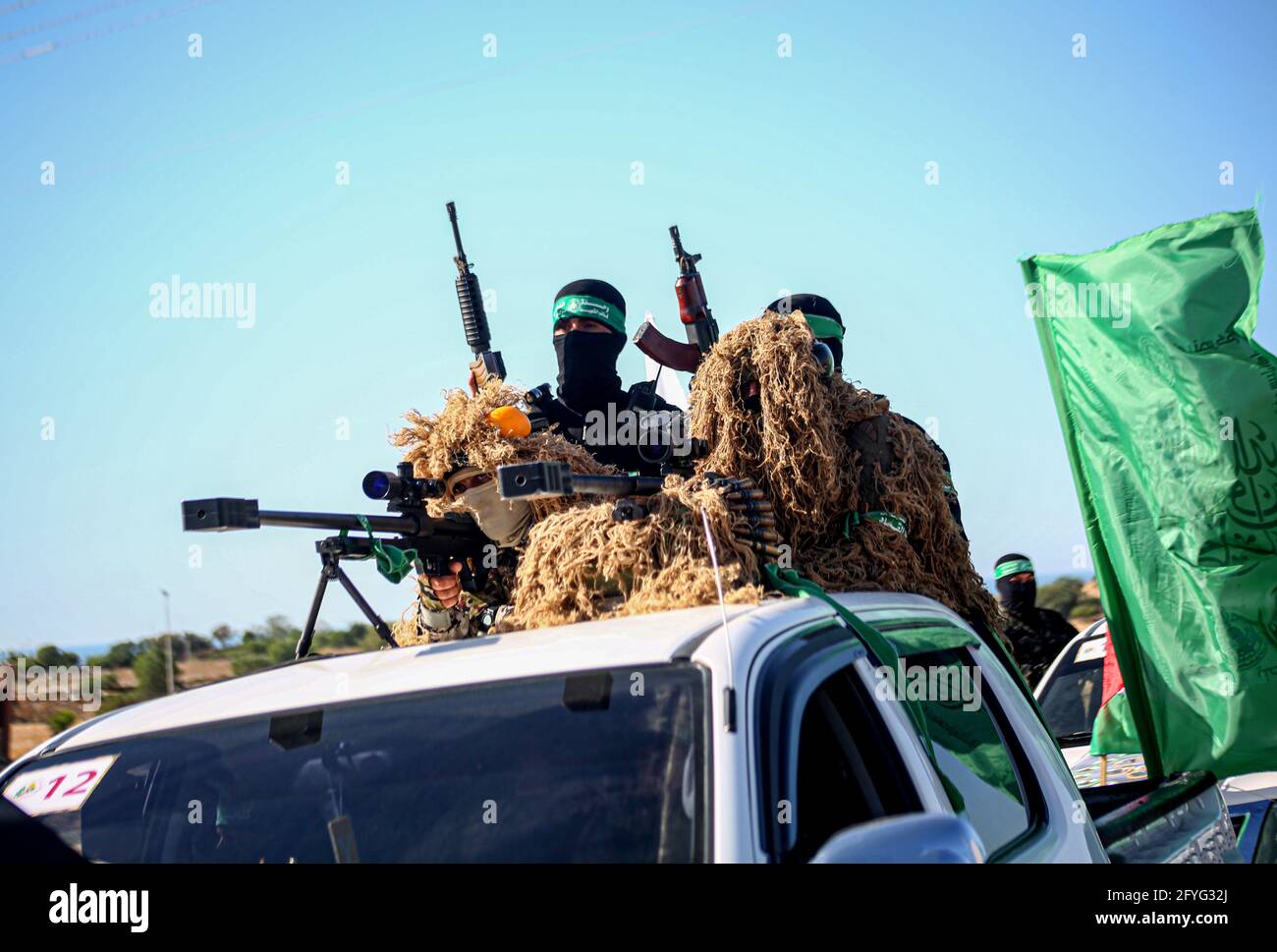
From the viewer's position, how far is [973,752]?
133 inches

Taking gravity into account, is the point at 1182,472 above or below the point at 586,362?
below

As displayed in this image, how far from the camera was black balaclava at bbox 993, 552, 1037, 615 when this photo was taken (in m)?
9.04

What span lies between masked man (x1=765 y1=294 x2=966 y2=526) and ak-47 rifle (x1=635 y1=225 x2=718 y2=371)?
41 cm

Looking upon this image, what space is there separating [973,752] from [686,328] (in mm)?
3733

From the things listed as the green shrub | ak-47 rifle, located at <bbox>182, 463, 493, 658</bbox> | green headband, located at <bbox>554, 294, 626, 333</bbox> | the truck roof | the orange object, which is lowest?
the green shrub

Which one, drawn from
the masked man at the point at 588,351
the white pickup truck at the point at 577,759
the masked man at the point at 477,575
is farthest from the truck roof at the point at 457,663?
the masked man at the point at 588,351

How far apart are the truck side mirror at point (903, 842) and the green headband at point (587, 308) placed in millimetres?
4436

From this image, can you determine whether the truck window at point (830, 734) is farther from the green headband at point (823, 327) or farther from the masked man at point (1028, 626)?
the masked man at point (1028, 626)

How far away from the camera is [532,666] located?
8.51 feet

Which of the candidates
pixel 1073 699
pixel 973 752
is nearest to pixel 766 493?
pixel 973 752

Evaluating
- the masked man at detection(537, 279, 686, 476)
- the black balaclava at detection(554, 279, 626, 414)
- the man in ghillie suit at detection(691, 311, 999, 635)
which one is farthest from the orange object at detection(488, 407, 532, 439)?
the black balaclava at detection(554, 279, 626, 414)

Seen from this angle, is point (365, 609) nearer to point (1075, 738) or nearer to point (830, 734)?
point (830, 734)

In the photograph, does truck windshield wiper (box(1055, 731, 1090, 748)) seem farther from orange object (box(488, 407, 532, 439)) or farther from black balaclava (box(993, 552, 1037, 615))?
orange object (box(488, 407, 532, 439))

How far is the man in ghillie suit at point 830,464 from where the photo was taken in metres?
3.94
